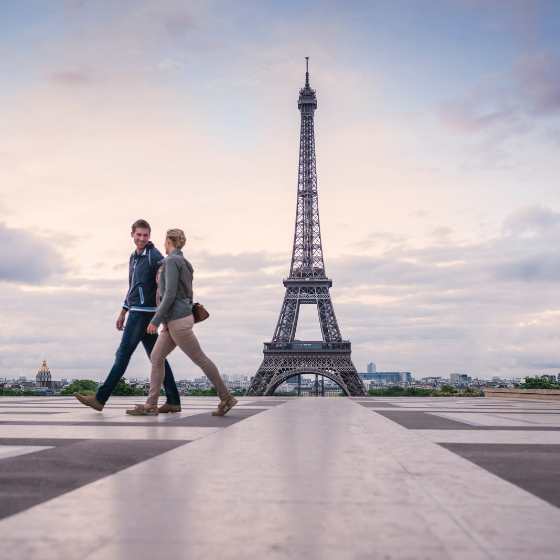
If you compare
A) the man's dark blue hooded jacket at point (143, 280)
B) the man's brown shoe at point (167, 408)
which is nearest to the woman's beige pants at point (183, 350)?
the man's brown shoe at point (167, 408)

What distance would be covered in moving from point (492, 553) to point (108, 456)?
247 cm

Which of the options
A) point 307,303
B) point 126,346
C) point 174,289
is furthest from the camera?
point 307,303

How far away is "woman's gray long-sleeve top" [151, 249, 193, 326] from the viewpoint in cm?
684

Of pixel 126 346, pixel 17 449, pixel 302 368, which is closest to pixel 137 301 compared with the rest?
pixel 126 346

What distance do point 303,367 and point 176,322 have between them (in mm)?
43508

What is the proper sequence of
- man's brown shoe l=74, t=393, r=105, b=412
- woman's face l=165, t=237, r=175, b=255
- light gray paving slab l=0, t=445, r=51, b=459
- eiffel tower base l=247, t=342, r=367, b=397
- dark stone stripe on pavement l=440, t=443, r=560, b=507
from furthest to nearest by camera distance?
eiffel tower base l=247, t=342, r=367, b=397, man's brown shoe l=74, t=393, r=105, b=412, woman's face l=165, t=237, r=175, b=255, light gray paving slab l=0, t=445, r=51, b=459, dark stone stripe on pavement l=440, t=443, r=560, b=507

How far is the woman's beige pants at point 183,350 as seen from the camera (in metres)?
6.98

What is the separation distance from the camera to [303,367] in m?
49.9

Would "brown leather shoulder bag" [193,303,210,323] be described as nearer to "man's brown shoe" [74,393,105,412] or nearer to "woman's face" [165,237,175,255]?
"woman's face" [165,237,175,255]

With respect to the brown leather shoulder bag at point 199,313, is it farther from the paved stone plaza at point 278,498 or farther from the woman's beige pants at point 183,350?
the paved stone plaza at point 278,498

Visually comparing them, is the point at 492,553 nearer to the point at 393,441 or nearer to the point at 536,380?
the point at 393,441

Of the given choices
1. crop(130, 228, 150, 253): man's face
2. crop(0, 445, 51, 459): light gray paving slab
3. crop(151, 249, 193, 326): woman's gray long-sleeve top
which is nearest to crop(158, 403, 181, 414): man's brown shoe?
crop(151, 249, 193, 326): woman's gray long-sleeve top

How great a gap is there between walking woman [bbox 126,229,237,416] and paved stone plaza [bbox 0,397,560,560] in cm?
249

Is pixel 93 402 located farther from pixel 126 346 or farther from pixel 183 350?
pixel 183 350
